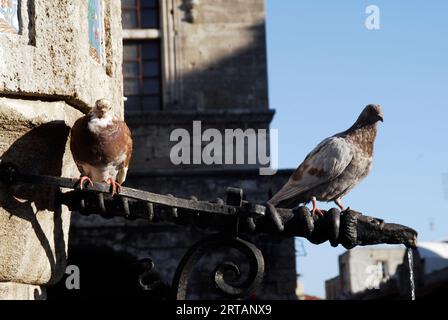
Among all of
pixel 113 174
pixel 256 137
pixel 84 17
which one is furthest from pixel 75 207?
pixel 256 137

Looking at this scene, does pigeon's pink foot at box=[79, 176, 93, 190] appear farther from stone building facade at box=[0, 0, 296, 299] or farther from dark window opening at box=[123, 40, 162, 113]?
dark window opening at box=[123, 40, 162, 113]

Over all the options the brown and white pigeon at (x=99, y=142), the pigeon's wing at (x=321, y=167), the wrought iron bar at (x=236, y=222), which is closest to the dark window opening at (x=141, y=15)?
the pigeon's wing at (x=321, y=167)

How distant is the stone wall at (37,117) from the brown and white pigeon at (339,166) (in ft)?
7.78

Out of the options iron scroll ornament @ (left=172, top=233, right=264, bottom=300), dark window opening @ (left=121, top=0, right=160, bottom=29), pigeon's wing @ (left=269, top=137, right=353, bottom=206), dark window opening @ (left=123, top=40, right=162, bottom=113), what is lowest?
iron scroll ornament @ (left=172, top=233, right=264, bottom=300)

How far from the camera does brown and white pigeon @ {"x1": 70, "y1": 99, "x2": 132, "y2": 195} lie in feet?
14.5

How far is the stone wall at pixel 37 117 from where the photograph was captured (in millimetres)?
4391

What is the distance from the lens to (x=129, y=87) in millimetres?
21031

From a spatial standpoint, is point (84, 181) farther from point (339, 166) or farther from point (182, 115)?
point (182, 115)

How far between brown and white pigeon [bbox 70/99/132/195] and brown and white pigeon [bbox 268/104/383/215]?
91.3 inches

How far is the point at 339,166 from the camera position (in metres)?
6.71

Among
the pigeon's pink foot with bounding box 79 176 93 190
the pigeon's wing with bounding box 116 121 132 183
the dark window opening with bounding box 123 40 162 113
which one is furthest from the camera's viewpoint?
the dark window opening with bounding box 123 40 162 113

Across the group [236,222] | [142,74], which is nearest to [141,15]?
[142,74]

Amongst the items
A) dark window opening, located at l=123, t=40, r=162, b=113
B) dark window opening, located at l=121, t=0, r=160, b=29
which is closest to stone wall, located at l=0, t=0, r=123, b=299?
dark window opening, located at l=123, t=40, r=162, b=113

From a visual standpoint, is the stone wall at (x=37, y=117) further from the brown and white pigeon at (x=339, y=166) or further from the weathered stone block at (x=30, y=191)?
the brown and white pigeon at (x=339, y=166)
